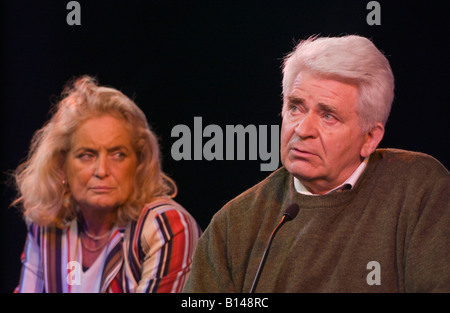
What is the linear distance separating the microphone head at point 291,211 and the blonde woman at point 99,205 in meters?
0.97

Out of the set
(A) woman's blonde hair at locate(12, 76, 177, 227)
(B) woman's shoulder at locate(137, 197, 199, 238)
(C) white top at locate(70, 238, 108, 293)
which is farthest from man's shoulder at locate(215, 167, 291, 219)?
(C) white top at locate(70, 238, 108, 293)

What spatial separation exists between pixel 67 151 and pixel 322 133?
5.21 ft

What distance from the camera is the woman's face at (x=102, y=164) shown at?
3.20 metres

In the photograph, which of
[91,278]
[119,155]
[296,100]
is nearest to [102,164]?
[119,155]

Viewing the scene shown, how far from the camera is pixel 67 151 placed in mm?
3361

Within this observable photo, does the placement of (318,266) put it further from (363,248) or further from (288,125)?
(288,125)

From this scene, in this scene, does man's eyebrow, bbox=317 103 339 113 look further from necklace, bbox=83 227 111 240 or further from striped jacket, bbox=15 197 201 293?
necklace, bbox=83 227 111 240

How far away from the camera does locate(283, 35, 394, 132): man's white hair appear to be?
2322mm

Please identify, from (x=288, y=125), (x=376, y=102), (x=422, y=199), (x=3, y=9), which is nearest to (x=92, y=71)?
(x=3, y=9)

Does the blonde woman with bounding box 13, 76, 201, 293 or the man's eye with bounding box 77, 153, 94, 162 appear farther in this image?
the man's eye with bounding box 77, 153, 94, 162

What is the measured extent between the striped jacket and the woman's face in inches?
7.2

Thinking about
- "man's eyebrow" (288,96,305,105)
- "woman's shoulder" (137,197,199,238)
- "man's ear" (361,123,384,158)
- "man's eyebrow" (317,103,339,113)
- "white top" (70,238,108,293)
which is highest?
"man's eyebrow" (288,96,305,105)

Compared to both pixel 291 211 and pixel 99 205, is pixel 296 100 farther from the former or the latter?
pixel 99 205

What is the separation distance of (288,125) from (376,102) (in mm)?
349
